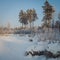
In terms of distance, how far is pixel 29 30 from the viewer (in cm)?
204

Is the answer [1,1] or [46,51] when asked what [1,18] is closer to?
[1,1]

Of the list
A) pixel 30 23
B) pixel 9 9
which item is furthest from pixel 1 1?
pixel 30 23

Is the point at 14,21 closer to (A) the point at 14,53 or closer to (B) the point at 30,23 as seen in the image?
(B) the point at 30,23

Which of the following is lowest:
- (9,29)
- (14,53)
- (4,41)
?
(14,53)

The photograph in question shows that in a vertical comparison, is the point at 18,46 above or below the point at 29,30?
below

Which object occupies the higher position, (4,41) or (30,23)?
(30,23)

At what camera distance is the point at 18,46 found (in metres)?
2.00

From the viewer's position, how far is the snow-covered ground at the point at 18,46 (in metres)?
1.98

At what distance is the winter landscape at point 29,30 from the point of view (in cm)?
199

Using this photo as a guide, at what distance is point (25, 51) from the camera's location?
2.00 metres

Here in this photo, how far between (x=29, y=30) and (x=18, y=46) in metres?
0.24

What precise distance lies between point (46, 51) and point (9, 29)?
1.72 feet

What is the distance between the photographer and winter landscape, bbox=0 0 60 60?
78.4 inches

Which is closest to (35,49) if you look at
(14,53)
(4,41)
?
(14,53)
